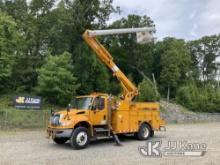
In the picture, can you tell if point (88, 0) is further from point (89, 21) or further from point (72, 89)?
point (72, 89)

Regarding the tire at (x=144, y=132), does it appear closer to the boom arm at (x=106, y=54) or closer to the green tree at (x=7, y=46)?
the boom arm at (x=106, y=54)

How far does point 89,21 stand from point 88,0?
220cm

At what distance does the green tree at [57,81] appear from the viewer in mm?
30719

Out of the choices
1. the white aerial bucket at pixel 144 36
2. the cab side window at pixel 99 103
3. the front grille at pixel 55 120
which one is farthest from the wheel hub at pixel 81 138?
the white aerial bucket at pixel 144 36

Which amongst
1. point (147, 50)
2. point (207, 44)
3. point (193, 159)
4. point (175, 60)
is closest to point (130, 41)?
point (147, 50)

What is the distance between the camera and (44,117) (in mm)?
25703

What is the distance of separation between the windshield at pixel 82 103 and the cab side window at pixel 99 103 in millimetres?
304

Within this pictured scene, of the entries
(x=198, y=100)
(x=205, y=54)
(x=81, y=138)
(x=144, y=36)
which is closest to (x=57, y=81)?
(x=144, y=36)

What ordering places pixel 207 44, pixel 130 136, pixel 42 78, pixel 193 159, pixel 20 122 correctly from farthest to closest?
pixel 207 44, pixel 42 78, pixel 20 122, pixel 130 136, pixel 193 159

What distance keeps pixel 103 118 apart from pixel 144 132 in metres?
3.07

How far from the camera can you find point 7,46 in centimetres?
3462

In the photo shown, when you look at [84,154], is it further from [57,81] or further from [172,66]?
[172,66]

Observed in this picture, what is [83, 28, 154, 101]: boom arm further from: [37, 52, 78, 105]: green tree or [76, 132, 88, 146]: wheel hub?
[37, 52, 78, 105]: green tree

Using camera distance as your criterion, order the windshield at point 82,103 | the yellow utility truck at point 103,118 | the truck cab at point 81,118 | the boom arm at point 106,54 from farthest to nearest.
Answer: the boom arm at point 106,54 → the windshield at point 82,103 → the yellow utility truck at point 103,118 → the truck cab at point 81,118
